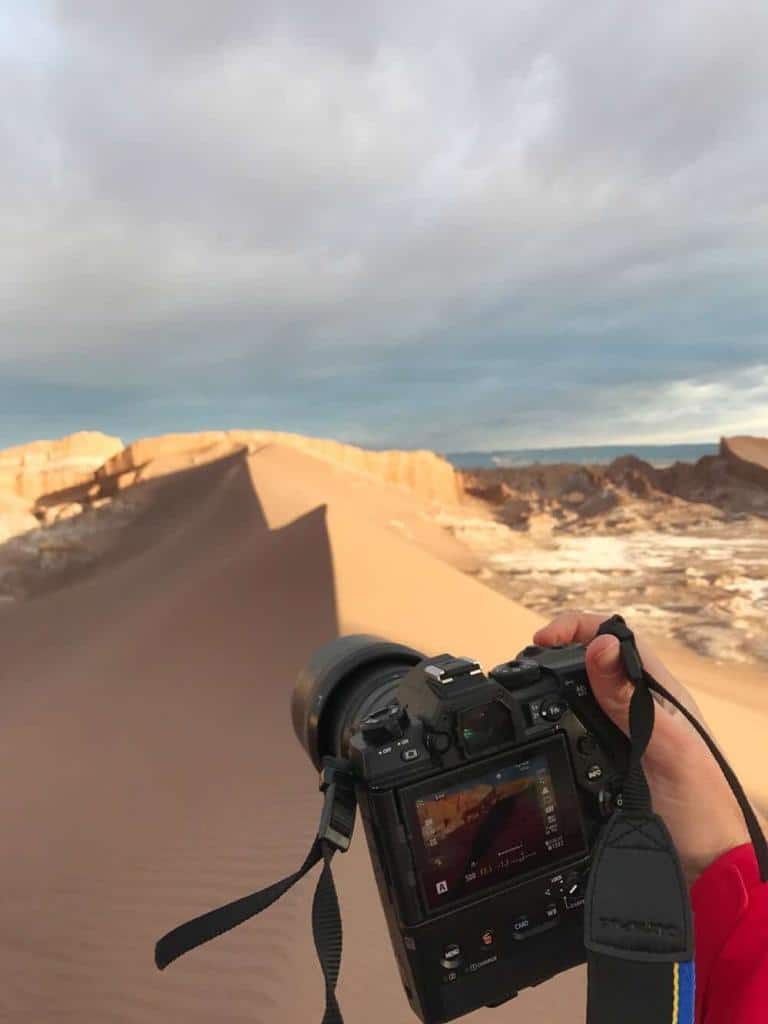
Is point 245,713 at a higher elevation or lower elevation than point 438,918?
lower

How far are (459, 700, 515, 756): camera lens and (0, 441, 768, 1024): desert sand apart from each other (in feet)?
6.15

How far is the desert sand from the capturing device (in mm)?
3084

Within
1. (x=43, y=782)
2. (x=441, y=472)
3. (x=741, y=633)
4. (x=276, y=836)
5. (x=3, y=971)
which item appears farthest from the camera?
(x=441, y=472)

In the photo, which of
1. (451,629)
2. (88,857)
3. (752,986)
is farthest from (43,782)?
(752,986)

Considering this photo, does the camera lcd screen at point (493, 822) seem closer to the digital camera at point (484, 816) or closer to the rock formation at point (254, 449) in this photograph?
the digital camera at point (484, 816)

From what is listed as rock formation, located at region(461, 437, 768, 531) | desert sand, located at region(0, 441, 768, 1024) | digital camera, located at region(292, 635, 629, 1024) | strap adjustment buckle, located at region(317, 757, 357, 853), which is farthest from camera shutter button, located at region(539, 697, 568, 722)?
rock formation, located at region(461, 437, 768, 531)

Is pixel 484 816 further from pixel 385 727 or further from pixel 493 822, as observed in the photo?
pixel 385 727

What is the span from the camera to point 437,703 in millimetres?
1471

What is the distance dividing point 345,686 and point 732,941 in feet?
3.42

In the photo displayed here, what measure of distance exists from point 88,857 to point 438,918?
3615 mm

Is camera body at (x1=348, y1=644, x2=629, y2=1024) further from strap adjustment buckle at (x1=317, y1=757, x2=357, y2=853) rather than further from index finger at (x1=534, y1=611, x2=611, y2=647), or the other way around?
index finger at (x1=534, y1=611, x2=611, y2=647)

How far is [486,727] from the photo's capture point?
1509 mm

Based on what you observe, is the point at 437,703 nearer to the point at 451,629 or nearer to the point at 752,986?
the point at 752,986

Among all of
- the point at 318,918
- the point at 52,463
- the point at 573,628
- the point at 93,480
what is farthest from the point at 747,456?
the point at 52,463
